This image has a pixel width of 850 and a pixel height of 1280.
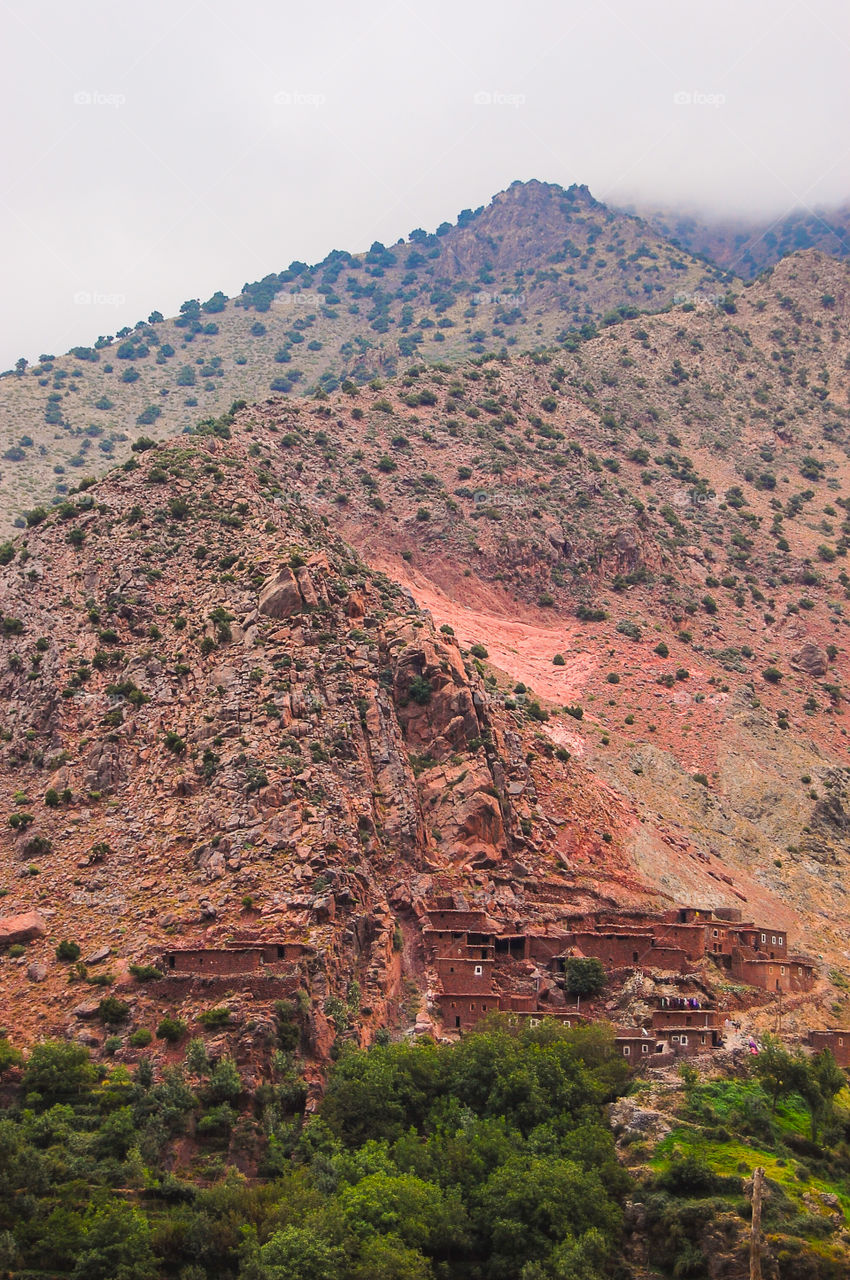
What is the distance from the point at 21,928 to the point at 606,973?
2052 cm

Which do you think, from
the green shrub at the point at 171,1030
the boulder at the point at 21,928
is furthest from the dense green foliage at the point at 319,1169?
the boulder at the point at 21,928

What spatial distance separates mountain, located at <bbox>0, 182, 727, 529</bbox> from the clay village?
6271 centimetres

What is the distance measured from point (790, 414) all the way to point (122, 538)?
70.2 metres

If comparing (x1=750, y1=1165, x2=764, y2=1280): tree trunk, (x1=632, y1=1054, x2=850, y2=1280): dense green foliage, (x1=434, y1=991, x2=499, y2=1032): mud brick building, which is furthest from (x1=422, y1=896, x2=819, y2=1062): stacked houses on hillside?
(x1=750, y1=1165, x2=764, y2=1280): tree trunk

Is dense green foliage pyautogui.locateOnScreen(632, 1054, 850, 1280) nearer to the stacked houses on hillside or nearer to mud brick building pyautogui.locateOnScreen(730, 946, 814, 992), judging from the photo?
the stacked houses on hillside

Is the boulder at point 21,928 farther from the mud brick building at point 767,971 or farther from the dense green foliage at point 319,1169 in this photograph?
the mud brick building at point 767,971

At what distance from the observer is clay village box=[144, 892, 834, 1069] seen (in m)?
51.9

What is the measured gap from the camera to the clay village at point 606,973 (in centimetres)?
5191

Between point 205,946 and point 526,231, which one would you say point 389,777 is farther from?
point 526,231

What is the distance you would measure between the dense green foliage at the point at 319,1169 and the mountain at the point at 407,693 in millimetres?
2310

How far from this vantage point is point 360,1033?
50031 mm

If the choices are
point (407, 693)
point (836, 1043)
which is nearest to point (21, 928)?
point (407, 693)

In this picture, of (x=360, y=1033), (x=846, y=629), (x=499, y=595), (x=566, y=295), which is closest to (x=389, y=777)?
(x=360, y=1033)

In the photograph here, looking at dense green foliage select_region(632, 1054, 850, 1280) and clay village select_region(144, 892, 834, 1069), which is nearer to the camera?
dense green foliage select_region(632, 1054, 850, 1280)
